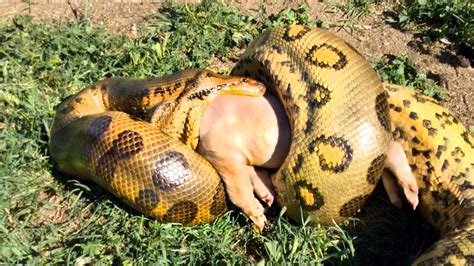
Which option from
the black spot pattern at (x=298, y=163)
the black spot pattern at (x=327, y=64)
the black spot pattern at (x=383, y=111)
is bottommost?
the black spot pattern at (x=298, y=163)

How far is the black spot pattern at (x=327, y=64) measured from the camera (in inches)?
183

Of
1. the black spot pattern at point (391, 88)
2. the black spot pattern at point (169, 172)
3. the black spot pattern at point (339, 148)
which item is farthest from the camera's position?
the black spot pattern at point (391, 88)

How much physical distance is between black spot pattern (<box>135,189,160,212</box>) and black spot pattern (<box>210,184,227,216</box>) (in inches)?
16.9

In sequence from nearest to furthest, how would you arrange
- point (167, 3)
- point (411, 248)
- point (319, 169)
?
point (319, 169) → point (411, 248) → point (167, 3)

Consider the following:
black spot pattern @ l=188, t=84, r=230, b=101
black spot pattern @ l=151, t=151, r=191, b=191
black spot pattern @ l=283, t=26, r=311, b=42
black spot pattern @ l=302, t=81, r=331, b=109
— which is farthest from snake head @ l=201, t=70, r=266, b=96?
black spot pattern @ l=151, t=151, r=191, b=191

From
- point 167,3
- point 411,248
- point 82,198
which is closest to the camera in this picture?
point 411,248

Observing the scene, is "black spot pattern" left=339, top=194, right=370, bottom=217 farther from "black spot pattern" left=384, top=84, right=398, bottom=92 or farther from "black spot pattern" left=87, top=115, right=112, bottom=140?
"black spot pattern" left=87, top=115, right=112, bottom=140

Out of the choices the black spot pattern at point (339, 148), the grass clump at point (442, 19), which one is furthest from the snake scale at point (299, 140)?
the grass clump at point (442, 19)

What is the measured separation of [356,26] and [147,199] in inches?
121

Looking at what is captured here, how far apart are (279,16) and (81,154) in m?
2.69

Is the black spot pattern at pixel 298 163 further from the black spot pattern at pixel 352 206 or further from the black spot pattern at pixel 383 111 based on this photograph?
the black spot pattern at pixel 383 111

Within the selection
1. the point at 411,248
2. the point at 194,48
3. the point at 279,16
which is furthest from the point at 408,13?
the point at 411,248

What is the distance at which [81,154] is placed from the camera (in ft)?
16.0

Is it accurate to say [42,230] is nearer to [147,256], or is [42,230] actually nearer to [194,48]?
[147,256]
